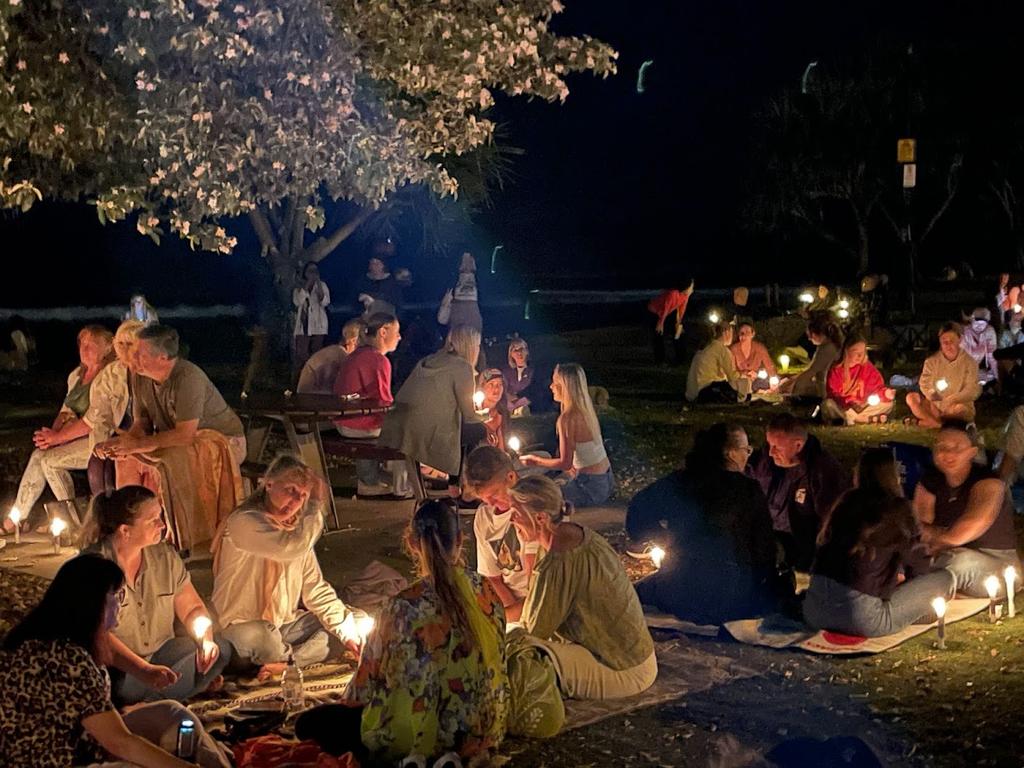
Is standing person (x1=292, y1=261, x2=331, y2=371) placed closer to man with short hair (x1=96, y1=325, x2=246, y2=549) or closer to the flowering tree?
the flowering tree

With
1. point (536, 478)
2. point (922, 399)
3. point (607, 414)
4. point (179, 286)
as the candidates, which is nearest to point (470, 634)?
point (536, 478)

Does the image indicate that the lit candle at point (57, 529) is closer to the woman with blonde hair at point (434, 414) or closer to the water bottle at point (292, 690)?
the woman with blonde hair at point (434, 414)

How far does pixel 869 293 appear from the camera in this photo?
27281mm

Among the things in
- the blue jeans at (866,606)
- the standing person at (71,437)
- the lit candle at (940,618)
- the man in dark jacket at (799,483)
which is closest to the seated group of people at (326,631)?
the blue jeans at (866,606)

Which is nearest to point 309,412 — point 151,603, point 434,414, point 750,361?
point 434,414

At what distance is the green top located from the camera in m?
6.55

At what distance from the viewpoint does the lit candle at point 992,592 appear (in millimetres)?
7898

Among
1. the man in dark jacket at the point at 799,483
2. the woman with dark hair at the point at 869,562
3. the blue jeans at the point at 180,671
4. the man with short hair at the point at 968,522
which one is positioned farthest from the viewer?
the man in dark jacket at the point at 799,483

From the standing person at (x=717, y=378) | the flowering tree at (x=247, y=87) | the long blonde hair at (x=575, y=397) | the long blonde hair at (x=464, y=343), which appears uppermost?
the flowering tree at (x=247, y=87)

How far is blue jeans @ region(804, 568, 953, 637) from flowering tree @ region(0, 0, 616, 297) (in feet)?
16.4

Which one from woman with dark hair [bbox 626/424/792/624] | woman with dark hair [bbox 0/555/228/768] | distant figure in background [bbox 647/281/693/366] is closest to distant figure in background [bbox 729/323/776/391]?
distant figure in background [bbox 647/281/693/366]

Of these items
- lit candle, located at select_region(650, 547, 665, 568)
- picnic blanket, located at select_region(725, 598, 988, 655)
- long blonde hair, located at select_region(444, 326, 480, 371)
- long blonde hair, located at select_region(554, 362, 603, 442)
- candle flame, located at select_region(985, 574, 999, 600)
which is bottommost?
picnic blanket, located at select_region(725, 598, 988, 655)

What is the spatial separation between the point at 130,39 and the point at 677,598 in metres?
4.95

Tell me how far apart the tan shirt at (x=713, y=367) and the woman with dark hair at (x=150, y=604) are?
445 inches
